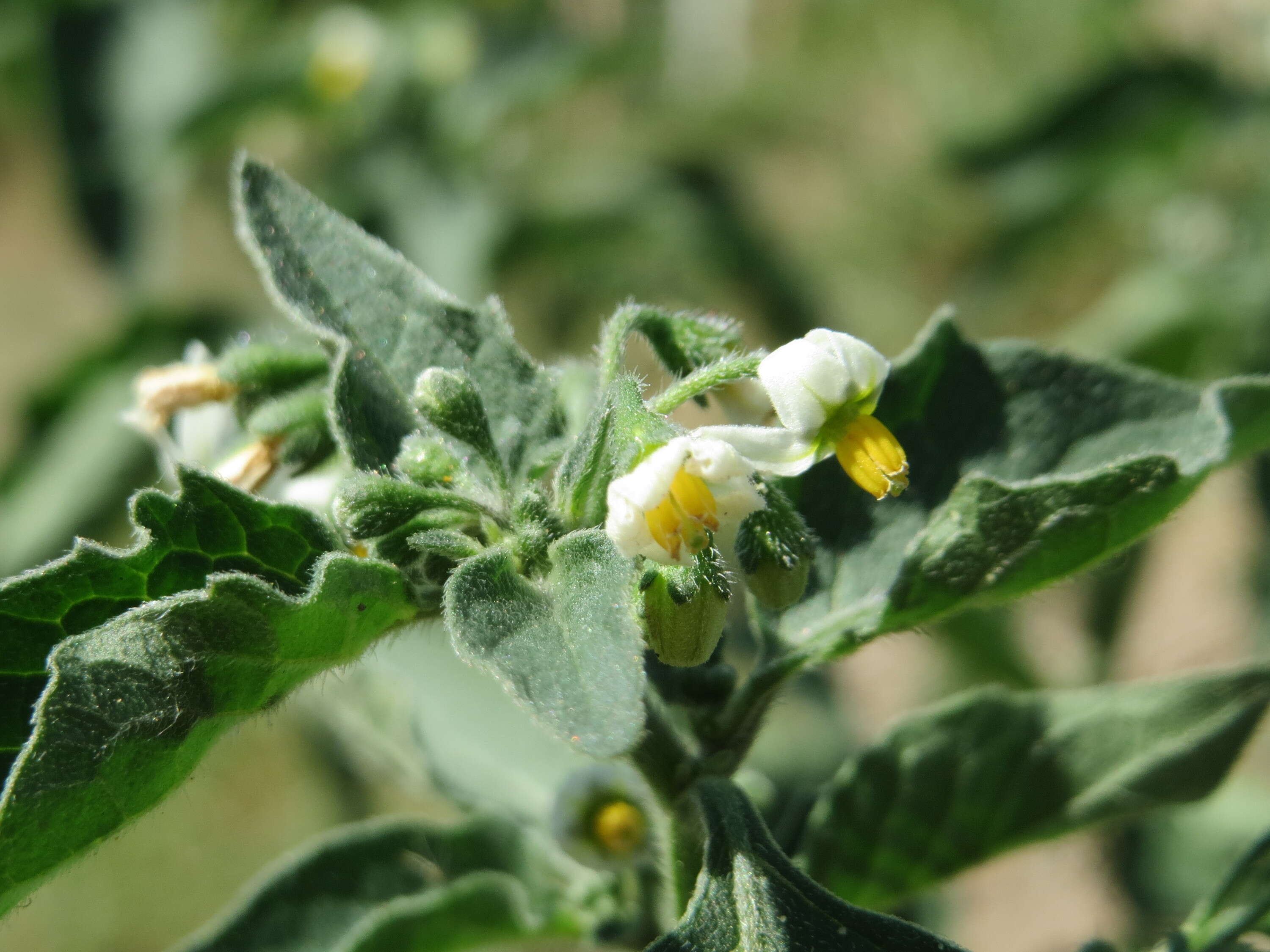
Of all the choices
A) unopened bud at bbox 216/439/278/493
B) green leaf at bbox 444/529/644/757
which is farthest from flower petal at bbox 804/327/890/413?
unopened bud at bbox 216/439/278/493

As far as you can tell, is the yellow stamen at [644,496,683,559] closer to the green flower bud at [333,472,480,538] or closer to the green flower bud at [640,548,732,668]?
the green flower bud at [640,548,732,668]

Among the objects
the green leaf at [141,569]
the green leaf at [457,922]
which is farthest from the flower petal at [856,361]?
the green leaf at [457,922]

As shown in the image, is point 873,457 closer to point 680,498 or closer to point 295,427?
point 680,498

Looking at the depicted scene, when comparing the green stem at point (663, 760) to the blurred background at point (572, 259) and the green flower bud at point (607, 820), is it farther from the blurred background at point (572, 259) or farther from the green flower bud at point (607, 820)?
the blurred background at point (572, 259)

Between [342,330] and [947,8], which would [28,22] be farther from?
[947,8]

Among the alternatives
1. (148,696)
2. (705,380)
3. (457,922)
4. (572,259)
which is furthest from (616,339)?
(572,259)

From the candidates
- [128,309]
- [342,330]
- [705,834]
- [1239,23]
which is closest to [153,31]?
[128,309]
